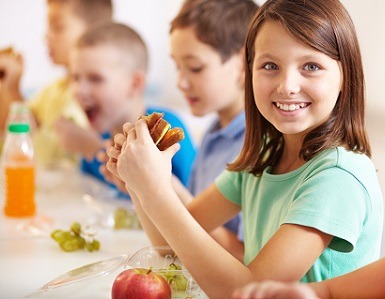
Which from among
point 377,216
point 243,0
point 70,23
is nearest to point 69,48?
point 70,23

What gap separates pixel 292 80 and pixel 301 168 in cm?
18

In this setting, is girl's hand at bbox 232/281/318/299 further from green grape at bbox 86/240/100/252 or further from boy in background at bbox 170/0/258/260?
boy in background at bbox 170/0/258/260

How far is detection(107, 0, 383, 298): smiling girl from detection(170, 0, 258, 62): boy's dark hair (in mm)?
538

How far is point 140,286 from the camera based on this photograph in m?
1.02

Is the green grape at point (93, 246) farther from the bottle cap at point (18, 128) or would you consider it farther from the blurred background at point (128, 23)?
the blurred background at point (128, 23)

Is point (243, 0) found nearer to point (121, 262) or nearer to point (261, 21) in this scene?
point (261, 21)

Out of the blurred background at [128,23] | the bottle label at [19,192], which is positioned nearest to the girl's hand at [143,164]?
the bottle label at [19,192]

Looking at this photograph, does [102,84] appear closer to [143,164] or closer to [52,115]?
[52,115]

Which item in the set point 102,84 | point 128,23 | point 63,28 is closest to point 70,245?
point 102,84

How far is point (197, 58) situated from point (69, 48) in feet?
4.19

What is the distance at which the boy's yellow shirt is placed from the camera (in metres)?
2.78

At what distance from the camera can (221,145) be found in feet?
6.30

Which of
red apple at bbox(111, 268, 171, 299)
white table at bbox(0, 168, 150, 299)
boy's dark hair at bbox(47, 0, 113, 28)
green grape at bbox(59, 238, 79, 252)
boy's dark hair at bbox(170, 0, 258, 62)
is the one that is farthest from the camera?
boy's dark hair at bbox(47, 0, 113, 28)

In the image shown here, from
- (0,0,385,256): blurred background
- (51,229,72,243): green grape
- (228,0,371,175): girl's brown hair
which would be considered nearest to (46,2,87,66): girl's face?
(0,0,385,256): blurred background
